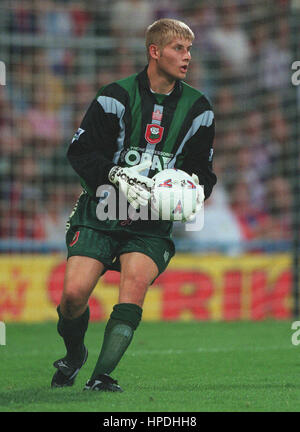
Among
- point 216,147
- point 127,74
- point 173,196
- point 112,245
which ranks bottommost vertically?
point 112,245

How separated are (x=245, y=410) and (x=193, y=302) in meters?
6.87

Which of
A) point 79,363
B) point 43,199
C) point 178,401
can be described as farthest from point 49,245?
point 178,401

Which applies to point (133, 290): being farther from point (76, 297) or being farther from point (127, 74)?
point (127, 74)

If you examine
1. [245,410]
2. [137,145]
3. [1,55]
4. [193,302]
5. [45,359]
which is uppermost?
[1,55]

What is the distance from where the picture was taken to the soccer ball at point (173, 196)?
16.3 ft

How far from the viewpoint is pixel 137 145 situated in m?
5.32

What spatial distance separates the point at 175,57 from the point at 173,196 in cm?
81

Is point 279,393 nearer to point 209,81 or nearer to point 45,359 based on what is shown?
point 45,359

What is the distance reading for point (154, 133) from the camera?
17.4 feet
